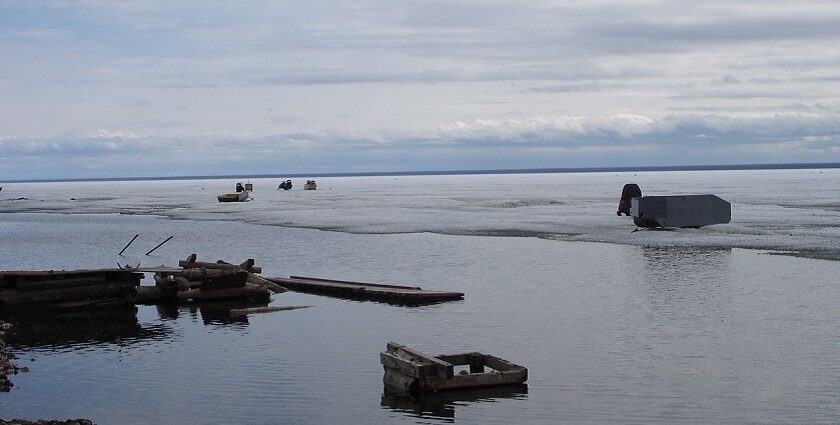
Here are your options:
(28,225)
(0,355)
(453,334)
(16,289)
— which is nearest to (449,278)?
(453,334)

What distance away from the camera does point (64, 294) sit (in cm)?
2811

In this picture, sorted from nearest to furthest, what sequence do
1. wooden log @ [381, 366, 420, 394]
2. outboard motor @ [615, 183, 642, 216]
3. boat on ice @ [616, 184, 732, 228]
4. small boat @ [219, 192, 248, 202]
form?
wooden log @ [381, 366, 420, 394], boat on ice @ [616, 184, 732, 228], outboard motor @ [615, 183, 642, 216], small boat @ [219, 192, 248, 202]

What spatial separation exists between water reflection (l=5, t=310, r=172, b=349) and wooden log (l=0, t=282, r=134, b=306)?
0.51 metres

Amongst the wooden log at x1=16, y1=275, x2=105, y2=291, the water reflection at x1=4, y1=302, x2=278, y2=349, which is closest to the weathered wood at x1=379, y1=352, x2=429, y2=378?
the water reflection at x1=4, y1=302, x2=278, y2=349

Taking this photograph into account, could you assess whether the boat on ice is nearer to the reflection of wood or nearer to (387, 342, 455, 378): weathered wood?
the reflection of wood

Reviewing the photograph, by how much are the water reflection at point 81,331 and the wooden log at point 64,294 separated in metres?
0.51

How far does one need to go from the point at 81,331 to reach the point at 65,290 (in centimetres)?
274

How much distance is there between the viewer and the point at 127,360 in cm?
2153

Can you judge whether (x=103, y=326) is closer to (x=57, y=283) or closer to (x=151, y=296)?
(x=57, y=283)

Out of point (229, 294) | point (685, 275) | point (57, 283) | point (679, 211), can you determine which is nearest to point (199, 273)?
point (229, 294)

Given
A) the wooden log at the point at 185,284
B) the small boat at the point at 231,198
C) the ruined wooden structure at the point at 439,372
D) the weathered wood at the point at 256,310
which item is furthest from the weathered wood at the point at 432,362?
the small boat at the point at 231,198

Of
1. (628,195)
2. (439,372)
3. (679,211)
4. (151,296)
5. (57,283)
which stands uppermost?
(628,195)

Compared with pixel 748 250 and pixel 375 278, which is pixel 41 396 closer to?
pixel 375 278

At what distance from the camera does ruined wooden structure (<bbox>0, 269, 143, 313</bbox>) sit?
2783 cm
